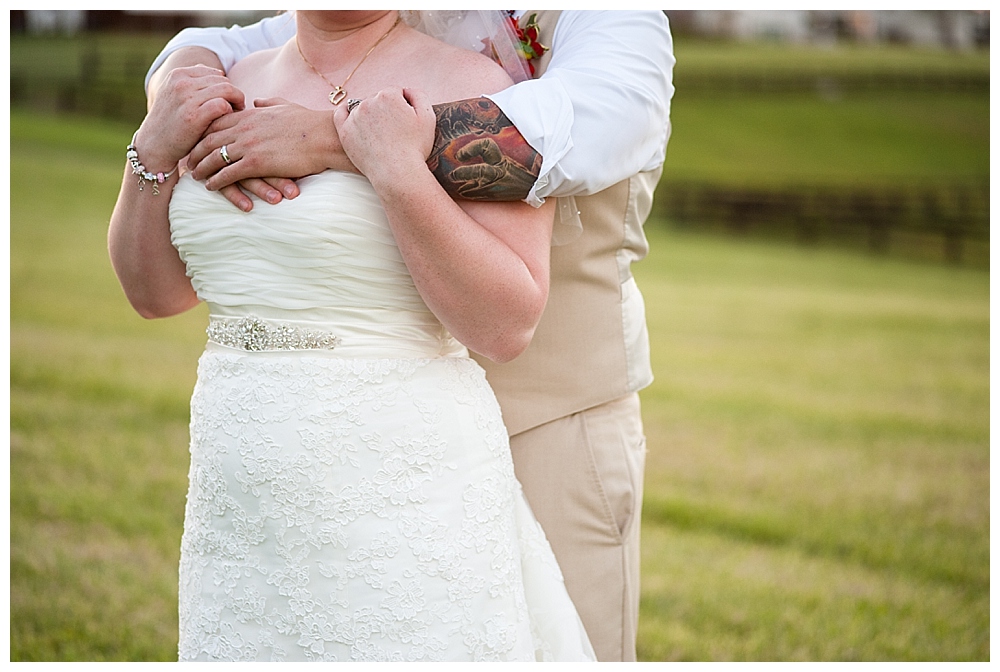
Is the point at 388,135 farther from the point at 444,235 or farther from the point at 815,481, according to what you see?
the point at 815,481

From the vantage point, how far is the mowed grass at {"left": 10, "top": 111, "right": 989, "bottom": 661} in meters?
4.01

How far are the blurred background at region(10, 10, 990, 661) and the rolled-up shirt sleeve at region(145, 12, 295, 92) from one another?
7.79 ft

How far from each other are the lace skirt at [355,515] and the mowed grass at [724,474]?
6.56 feet

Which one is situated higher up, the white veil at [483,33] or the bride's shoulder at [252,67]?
the white veil at [483,33]

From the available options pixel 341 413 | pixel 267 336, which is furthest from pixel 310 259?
pixel 341 413

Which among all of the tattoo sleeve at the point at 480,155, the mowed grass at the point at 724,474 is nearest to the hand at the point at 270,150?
the tattoo sleeve at the point at 480,155

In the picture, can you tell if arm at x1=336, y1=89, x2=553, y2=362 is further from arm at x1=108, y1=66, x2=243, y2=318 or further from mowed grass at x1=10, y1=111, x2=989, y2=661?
mowed grass at x1=10, y1=111, x2=989, y2=661

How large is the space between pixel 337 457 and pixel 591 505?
0.73 metres

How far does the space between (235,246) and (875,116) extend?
2934 cm

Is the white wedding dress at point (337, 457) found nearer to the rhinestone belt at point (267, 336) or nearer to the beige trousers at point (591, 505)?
the rhinestone belt at point (267, 336)

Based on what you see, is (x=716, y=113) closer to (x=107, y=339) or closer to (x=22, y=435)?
(x=107, y=339)

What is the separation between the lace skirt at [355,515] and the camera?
6.22 ft

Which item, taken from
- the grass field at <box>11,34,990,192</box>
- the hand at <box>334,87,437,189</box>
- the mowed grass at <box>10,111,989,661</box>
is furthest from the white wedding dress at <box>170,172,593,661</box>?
the grass field at <box>11,34,990,192</box>

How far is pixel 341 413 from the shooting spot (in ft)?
6.22
